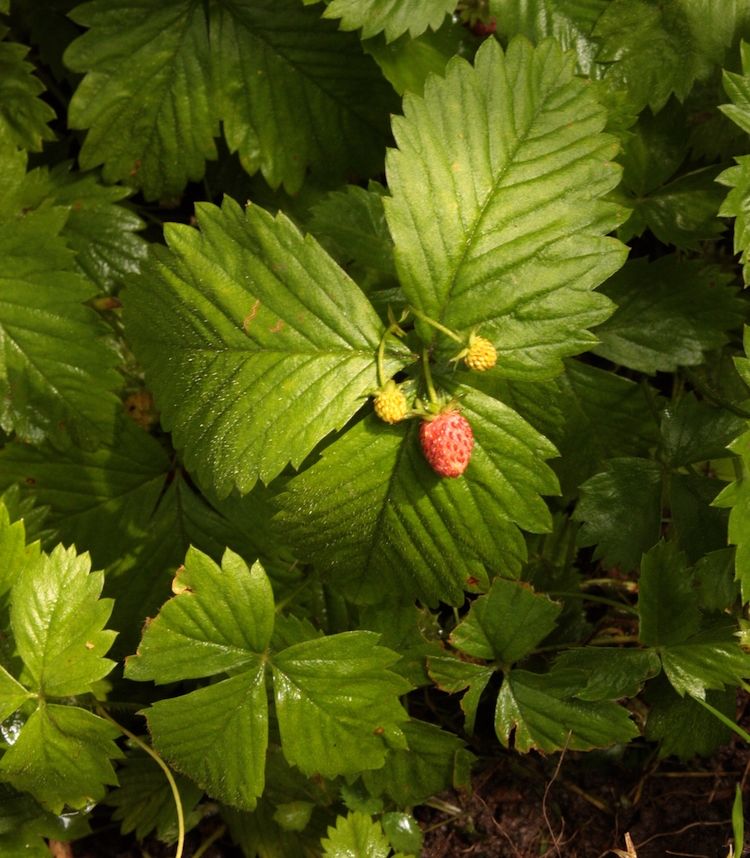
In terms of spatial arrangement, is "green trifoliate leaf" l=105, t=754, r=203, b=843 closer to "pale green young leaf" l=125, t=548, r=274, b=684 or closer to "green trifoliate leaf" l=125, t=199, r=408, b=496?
"pale green young leaf" l=125, t=548, r=274, b=684

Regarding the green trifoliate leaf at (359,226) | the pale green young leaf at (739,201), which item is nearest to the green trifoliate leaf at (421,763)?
the green trifoliate leaf at (359,226)

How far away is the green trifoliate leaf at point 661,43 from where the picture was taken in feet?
5.77

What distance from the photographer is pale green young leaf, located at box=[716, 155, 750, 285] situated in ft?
5.26

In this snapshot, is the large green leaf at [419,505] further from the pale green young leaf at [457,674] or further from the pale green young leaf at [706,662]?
the pale green young leaf at [706,662]

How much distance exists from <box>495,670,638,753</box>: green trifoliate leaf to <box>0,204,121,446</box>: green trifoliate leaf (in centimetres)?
97

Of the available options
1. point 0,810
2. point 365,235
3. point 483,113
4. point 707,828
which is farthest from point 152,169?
point 707,828

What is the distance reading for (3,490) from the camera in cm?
188

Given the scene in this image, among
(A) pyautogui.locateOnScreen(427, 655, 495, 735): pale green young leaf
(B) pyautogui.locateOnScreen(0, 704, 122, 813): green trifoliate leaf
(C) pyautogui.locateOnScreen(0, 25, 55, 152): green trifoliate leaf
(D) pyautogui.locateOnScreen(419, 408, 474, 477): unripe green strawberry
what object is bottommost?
(A) pyautogui.locateOnScreen(427, 655, 495, 735): pale green young leaf

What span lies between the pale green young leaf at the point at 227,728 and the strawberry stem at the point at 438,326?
632mm

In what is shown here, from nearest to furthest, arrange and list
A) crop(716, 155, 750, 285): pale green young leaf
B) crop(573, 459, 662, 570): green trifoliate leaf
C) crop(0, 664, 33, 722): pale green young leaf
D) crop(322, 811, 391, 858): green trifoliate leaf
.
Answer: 1. crop(0, 664, 33, 722): pale green young leaf
2. crop(716, 155, 750, 285): pale green young leaf
3. crop(322, 811, 391, 858): green trifoliate leaf
4. crop(573, 459, 662, 570): green trifoliate leaf

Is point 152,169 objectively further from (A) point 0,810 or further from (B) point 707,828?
(B) point 707,828

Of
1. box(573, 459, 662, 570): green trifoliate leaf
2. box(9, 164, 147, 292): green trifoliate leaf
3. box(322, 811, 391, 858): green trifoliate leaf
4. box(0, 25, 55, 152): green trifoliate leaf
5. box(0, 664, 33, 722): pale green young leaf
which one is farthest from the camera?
box(9, 164, 147, 292): green trifoliate leaf

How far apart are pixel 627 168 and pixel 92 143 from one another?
1149mm

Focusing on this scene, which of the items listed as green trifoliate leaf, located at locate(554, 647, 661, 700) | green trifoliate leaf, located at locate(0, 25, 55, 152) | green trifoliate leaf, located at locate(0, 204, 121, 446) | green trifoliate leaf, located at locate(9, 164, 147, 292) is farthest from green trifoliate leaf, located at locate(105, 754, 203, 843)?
green trifoliate leaf, located at locate(0, 25, 55, 152)
